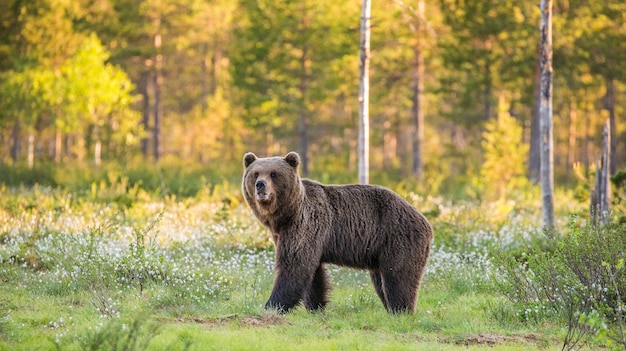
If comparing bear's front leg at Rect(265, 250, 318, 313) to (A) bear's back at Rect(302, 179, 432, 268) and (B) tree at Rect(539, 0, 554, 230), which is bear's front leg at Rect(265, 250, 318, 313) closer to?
(A) bear's back at Rect(302, 179, 432, 268)

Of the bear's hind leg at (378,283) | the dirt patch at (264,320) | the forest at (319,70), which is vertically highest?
the forest at (319,70)

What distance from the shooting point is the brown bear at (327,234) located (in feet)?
26.9

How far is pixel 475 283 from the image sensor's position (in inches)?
393

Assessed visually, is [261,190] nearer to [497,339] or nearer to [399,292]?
[399,292]

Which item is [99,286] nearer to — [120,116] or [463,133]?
[120,116]

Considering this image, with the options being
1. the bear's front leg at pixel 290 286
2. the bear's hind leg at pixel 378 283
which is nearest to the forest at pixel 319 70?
the bear's hind leg at pixel 378 283

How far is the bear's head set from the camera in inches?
321

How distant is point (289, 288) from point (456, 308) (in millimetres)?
2022

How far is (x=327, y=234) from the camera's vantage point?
8.50 m

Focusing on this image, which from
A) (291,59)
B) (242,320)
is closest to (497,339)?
(242,320)

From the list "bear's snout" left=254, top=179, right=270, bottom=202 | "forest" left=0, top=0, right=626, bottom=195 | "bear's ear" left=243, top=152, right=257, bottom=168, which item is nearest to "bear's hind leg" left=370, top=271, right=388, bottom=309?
"bear's snout" left=254, top=179, right=270, bottom=202

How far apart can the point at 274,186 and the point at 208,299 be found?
5.42ft

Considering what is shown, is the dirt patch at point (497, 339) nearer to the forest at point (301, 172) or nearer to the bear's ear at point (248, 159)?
the forest at point (301, 172)

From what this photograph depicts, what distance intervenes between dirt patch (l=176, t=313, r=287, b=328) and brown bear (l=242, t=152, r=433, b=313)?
276mm
